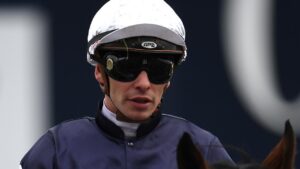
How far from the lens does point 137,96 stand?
2.42 metres

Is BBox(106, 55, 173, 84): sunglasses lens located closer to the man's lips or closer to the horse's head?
the man's lips

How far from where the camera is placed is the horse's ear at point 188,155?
196 cm

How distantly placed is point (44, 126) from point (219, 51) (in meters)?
0.76

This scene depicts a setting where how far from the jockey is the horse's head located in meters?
0.38

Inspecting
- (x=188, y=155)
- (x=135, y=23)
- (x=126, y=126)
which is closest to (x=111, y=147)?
(x=126, y=126)

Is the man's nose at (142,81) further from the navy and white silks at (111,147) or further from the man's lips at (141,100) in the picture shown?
the navy and white silks at (111,147)

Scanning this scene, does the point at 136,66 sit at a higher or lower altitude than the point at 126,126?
higher

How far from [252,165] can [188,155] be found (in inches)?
4.8

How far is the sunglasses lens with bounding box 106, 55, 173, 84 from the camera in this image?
2439 mm

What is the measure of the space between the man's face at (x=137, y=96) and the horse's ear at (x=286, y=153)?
44 cm

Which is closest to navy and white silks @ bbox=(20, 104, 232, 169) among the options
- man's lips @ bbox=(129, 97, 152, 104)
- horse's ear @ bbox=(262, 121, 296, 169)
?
man's lips @ bbox=(129, 97, 152, 104)

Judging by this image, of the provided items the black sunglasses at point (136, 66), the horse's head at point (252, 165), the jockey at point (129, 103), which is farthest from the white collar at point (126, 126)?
the horse's head at point (252, 165)

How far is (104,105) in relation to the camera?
261 centimetres

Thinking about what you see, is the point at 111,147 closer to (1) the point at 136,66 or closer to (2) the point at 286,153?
(1) the point at 136,66
